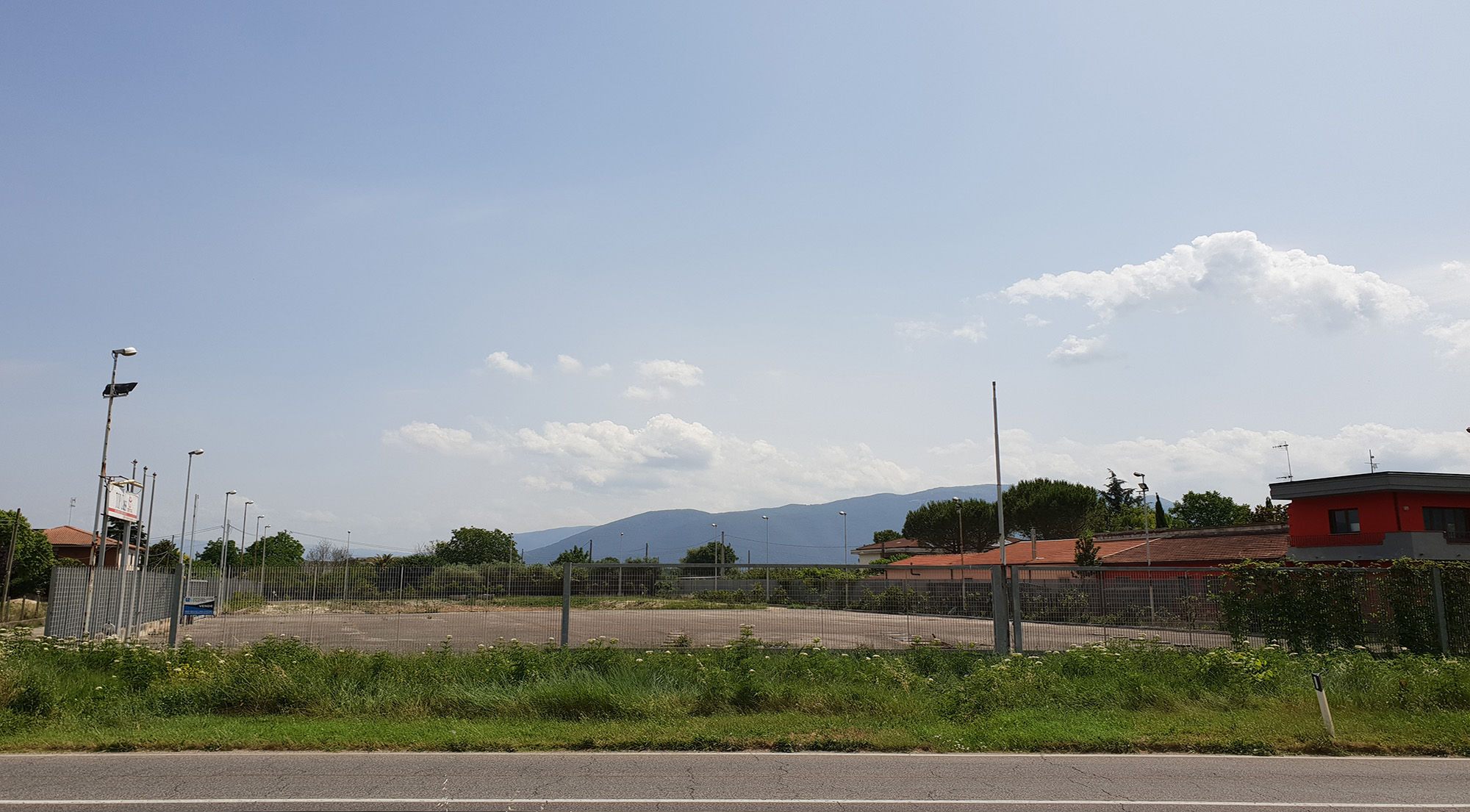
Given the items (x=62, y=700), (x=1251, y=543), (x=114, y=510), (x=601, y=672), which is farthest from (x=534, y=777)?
(x=1251, y=543)

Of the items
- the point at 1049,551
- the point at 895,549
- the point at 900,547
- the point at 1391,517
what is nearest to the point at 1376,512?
the point at 1391,517

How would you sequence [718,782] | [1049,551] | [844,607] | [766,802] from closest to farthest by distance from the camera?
1. [766,802]
2. [718,782]
3. [844,607]
4. [1049,551]

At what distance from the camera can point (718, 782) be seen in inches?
354

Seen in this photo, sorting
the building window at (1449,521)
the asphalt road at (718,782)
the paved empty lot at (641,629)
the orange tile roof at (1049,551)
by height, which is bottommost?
the asphalt road at (718,782)

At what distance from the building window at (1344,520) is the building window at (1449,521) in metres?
2.53

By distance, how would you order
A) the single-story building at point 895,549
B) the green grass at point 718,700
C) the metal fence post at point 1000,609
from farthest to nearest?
the single-story building at point 895,549
the metal fence post at point 1000,609
the green grass at point 718,700

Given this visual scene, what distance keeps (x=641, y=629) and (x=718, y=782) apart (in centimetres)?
740

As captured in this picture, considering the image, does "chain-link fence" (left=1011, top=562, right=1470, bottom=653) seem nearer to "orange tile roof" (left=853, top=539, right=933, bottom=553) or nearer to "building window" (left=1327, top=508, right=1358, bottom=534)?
"building window" (left=1327, top=508, right=1358, bottom=534)

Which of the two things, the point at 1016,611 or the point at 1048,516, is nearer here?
the point at 1016,611

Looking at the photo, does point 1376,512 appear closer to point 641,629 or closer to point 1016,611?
point 1016,611

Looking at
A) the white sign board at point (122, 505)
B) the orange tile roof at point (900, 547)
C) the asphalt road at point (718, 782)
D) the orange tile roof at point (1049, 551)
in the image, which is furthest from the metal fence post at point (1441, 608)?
the orange tile roof at point (900, 547)

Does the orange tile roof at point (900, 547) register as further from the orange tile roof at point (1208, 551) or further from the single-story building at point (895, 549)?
the orange tile roof at point (1208, 551)

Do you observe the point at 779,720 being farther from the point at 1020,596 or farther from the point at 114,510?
the point at 114,510

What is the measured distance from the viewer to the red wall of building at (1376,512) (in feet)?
125
